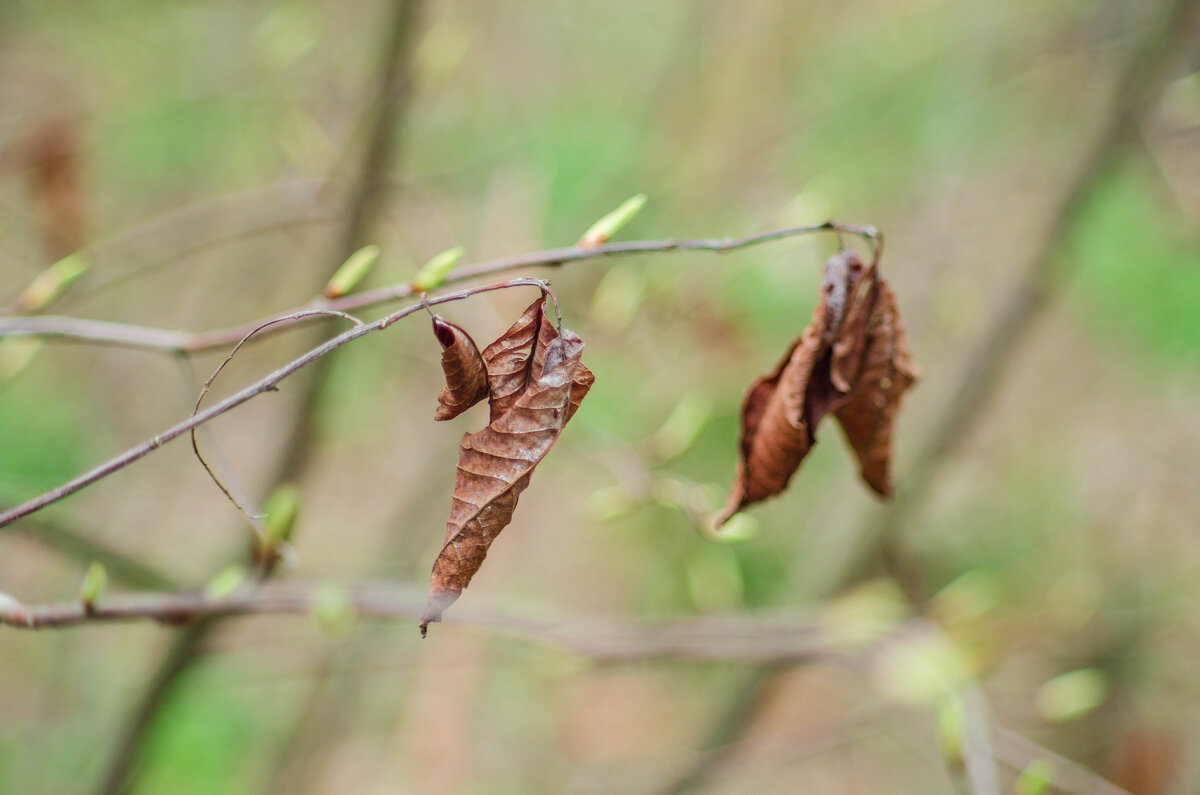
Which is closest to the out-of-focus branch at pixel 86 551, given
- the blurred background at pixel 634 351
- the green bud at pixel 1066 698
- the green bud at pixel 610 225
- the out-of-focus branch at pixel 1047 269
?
the blurred background at pixel 634 351

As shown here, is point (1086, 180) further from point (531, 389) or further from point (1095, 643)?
point (531, 389)

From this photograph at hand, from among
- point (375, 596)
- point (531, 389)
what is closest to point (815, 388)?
point (531, 389)

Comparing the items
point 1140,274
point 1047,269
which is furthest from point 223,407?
point 1140,274

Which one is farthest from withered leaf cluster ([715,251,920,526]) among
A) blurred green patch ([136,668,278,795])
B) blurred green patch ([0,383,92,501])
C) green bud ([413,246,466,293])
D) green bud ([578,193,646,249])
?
blurred green patch ([136,668,278,795])

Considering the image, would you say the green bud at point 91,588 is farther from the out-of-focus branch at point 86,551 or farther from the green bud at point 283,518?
the out-of-focus branch at point 86,551

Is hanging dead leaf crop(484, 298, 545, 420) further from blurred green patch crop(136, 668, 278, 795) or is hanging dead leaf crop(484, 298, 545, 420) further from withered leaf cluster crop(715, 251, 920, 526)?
blurred green patch crop(136, 668, 278, 795)

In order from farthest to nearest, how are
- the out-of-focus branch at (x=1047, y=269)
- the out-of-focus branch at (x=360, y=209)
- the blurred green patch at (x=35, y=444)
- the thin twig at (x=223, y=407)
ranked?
the blurred green patch at (x=35, y=444) → the out-of-focus branch at (x=1047, y=269) → the out-of-focus branch at (x=360, y=209) → the thin twig at (x=223, y=407)
